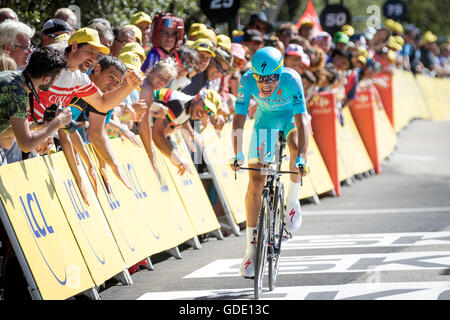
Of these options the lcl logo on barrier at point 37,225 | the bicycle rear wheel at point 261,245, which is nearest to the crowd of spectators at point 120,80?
the lcl logo on barrier at point 37,225

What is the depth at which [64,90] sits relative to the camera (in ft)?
25.3

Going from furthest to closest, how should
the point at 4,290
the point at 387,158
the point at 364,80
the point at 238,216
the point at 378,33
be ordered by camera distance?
the point at 378,33, the point at 387,158, the point at 364,80, the point at 238,216, the point at 4,290

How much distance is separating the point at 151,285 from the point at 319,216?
493cm

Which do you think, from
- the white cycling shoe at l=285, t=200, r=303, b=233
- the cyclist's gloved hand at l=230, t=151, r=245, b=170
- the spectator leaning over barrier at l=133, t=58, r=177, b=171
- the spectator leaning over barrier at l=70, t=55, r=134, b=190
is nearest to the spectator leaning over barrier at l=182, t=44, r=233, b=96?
the spectator leaning over barrier at l=133, t=58, r=177, b=171

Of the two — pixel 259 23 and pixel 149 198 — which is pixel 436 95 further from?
pixel 149 198

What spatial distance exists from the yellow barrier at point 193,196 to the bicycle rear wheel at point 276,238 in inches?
84.5

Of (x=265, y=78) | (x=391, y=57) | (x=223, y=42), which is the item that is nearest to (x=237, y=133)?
(x=265, y=78)

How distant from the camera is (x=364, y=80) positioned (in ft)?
59.7

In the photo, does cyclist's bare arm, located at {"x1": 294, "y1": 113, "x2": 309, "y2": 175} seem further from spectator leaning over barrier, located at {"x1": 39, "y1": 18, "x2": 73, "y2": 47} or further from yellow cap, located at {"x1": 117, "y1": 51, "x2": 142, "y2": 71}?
spectator leaning over barrier, located at {"x1": 39, "y1": 18, "x2": 73, "y2": 47}

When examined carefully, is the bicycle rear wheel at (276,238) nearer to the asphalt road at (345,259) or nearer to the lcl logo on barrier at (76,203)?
the asphalt road at (345,259)

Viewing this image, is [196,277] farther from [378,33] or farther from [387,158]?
[378,33]

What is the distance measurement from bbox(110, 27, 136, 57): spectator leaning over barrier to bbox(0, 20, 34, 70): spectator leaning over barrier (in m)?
2.50

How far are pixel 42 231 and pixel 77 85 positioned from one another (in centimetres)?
146
